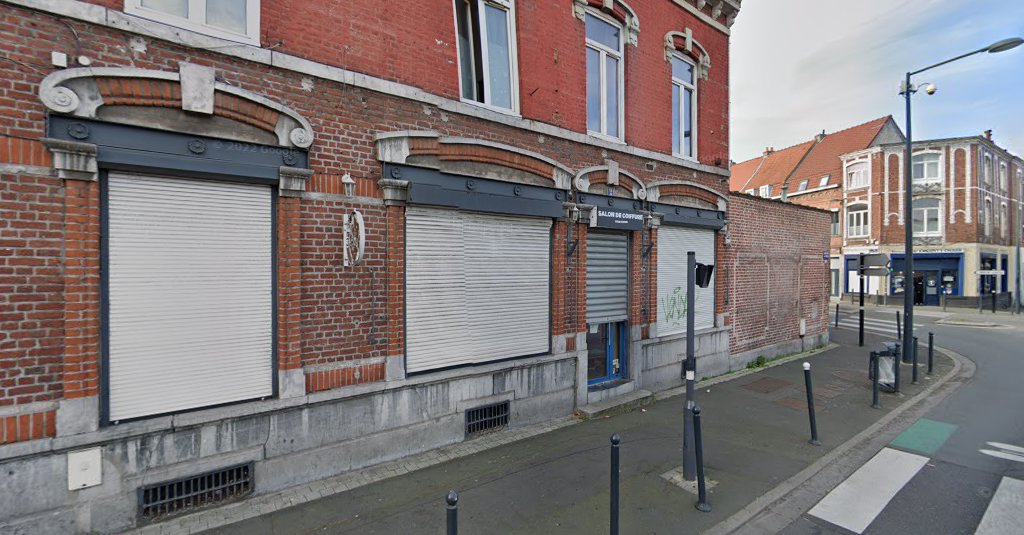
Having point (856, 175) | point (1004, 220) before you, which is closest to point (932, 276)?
point (856, 175)

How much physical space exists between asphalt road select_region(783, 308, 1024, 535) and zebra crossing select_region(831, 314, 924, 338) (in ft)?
21.3

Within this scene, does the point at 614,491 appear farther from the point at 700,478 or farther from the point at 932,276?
the point at 932,276

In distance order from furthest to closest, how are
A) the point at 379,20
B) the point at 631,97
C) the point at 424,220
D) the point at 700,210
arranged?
1. the point at 700,210
2. the point at 631,97
3. the point at 424,220
4. the point at 379,20

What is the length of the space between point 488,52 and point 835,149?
38326 millimetres

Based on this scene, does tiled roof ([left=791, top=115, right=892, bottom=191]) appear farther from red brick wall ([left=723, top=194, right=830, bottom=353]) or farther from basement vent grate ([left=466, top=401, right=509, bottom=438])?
basement vent grate ([left=466, top=401, right=509, bottom=438])

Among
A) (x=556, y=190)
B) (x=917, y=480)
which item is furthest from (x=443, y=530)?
(x=917, y=480)

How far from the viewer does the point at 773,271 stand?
11.6 m

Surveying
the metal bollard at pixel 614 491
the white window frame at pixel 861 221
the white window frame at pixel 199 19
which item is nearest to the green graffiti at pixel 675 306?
the metal bollard at pixel 614 491

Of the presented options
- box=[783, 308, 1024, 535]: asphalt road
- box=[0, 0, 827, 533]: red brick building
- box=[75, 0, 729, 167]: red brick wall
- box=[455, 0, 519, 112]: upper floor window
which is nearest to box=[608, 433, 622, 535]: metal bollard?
box=[783, 308, 1024, 535]: asphalt road

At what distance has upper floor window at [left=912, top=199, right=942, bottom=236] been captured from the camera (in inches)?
1102

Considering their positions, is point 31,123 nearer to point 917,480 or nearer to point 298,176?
point 298,176

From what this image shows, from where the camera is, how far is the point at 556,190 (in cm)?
716

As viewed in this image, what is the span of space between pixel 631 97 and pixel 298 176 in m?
6.70

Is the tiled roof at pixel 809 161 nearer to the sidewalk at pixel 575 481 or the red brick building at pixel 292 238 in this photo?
the sidewalk at pixel 575 481
